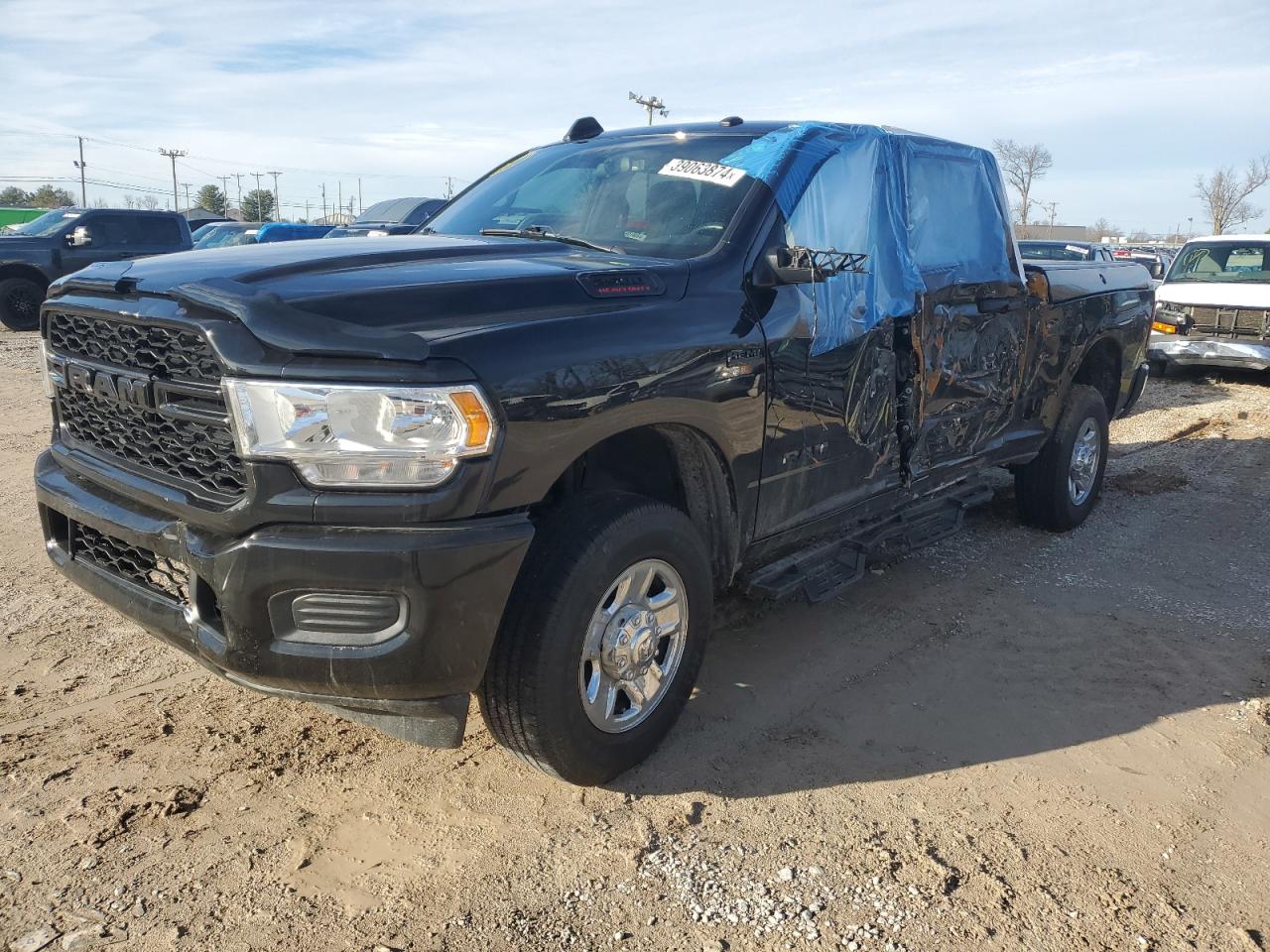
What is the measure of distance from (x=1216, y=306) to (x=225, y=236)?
53.8 feet

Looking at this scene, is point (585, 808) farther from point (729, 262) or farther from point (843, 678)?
point (729, 262)

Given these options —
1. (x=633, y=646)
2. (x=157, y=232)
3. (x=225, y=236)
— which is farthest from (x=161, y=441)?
(x=225, y=236)

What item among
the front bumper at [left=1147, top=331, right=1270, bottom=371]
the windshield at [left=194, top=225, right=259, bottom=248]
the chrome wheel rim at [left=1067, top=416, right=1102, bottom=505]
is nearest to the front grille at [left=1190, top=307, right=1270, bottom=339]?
the front bumper at [left=1147, top=331, right=1270, bottom=371]

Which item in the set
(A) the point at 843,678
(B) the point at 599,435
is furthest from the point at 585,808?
(A) the point at 843,678

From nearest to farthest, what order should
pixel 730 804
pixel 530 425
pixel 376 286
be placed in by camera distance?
pixel 530 425 < pixel 376 286 < pixel 730 804

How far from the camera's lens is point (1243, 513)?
634cm

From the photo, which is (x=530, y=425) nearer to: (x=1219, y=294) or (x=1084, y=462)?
(x=1084, y=462)

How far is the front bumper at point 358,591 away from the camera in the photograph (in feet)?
7.72

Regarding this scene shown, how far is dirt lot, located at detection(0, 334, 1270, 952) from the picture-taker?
2459mm

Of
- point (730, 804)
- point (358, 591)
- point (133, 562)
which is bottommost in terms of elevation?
point (730, 804)

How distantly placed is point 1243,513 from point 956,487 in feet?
8.34

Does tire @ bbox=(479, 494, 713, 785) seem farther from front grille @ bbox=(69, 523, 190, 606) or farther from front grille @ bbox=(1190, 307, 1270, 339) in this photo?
front grille @ bbox=(1190, 307, 1270, 339)

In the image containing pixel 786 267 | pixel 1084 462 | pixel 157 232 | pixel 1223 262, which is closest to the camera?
pixel 786 267

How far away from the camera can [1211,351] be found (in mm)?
11398
